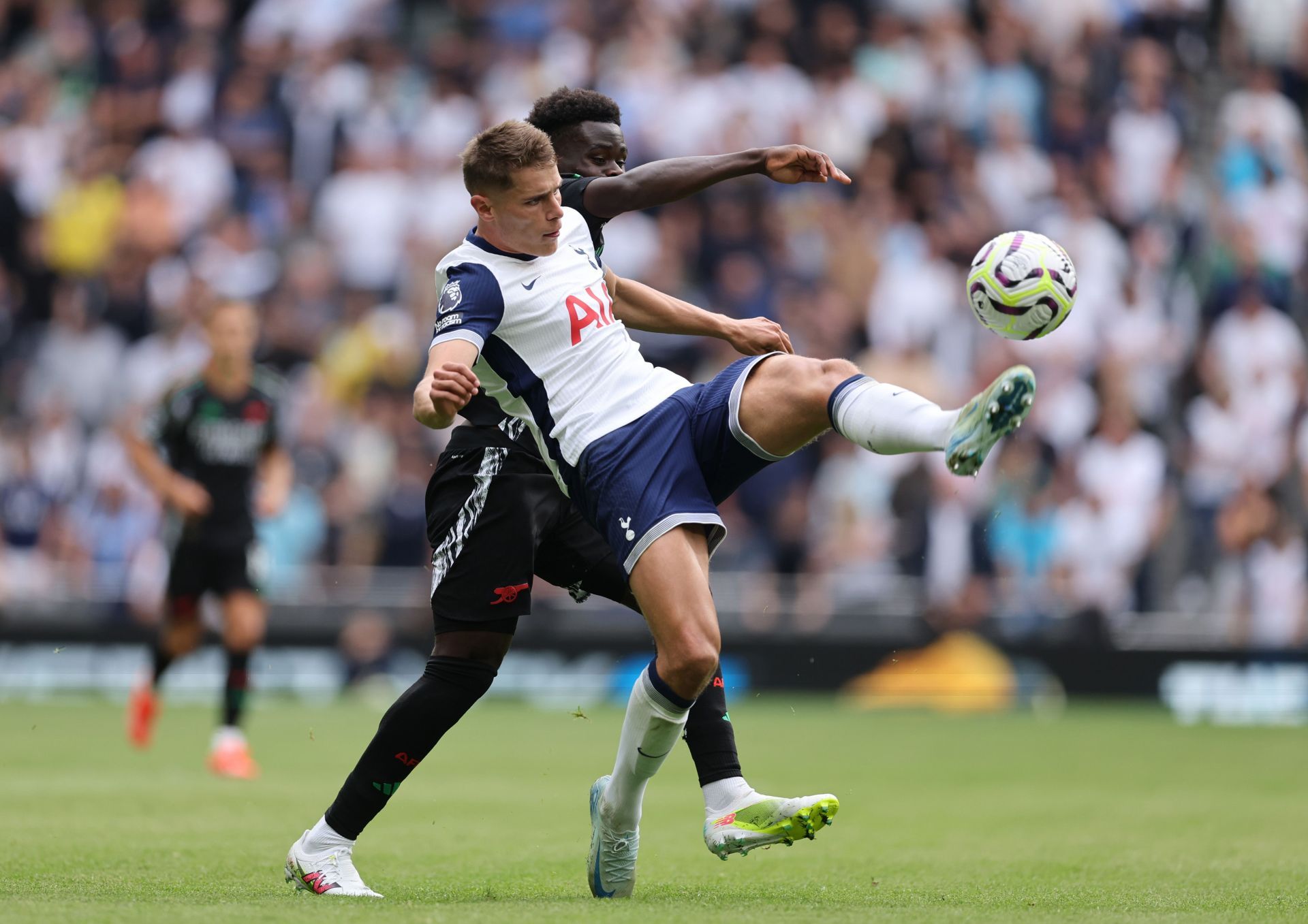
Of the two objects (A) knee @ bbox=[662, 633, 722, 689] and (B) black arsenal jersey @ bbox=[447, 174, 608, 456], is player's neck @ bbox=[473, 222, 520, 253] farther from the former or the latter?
(A) knee @ bbox=[662, 633, 722, 689]

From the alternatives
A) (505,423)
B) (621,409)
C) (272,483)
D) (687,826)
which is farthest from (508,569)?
(272,483)

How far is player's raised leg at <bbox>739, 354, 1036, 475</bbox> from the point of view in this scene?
4.94m

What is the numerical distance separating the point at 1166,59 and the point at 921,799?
11.5 meters

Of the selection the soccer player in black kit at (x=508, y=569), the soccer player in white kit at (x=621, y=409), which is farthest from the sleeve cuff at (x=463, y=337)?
the soccer player in black kit at (x=508, y=569)

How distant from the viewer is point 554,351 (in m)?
5.96

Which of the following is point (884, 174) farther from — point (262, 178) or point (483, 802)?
Result: point (483, 802)

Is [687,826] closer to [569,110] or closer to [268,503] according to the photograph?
[569,110]

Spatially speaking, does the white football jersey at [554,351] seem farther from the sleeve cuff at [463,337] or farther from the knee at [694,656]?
the knee at [694,656]

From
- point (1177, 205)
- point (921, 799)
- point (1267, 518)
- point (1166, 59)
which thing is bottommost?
point (921, 799)

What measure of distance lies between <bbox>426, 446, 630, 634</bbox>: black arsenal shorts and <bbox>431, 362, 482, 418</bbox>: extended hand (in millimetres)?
973

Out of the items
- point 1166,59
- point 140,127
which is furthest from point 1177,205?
point 140,127

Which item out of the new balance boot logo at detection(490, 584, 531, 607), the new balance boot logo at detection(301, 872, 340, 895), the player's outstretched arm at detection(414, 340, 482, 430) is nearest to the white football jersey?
the new balance boot logo at detection(490, 584, 531, 607)

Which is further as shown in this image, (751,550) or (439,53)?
(439,53)

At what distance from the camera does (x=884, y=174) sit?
17688 millimetres
